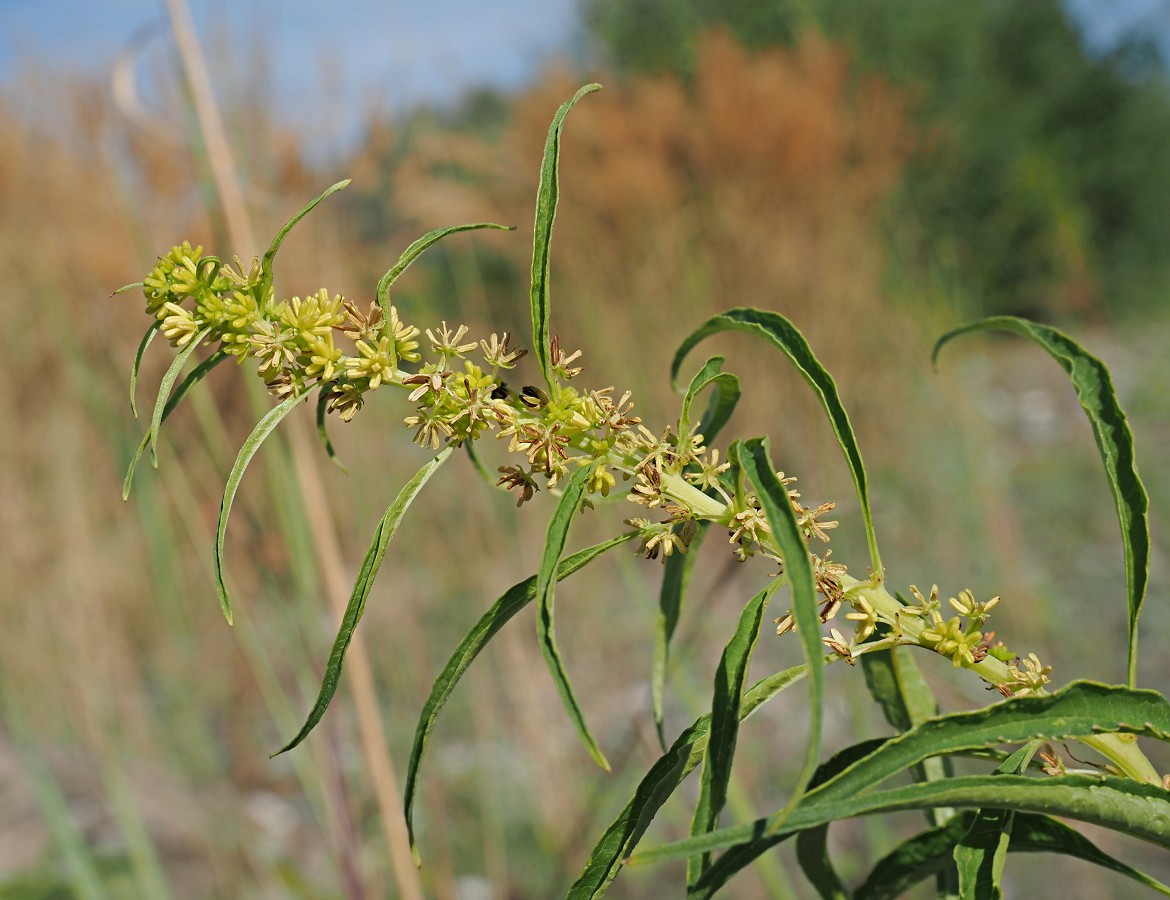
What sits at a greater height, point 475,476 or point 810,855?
point 475,476

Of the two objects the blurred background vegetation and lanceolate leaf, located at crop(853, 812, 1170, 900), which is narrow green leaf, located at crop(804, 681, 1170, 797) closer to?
lanceolate leaf, located at crop(853, 812, 1170, 900)

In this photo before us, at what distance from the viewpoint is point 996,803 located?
19 centimetres

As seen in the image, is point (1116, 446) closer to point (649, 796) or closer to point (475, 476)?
point (649, 796)

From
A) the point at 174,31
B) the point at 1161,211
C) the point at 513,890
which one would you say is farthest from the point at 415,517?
the point at 1161,211

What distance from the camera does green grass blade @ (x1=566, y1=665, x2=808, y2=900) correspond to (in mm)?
221

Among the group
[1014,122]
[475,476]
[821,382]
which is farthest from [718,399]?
[1014,122]

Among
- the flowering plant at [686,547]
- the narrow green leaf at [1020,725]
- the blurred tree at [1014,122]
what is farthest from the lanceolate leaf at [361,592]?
the blurred tree at [1014,122]

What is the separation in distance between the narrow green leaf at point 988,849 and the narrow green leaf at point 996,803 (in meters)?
0.02

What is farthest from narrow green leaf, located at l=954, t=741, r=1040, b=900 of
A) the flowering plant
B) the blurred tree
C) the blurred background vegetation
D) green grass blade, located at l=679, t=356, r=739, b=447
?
the blurred tree

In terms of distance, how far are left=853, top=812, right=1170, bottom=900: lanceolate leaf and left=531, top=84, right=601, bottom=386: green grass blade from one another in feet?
0.54

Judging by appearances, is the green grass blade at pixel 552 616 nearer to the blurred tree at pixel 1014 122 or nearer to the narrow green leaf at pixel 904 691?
the narrow green leaf at pixel 904 691

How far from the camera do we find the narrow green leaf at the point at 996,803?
0.19 meters

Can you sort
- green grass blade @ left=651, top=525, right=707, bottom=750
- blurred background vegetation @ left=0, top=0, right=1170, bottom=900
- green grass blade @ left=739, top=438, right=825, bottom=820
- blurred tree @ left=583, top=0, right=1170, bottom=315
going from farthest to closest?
blurred tree @ left=583, top=0, right=1170, bottom=315 → blurred background vegetation @ left=0, top=0, right=1170, bottom=900 → green grass blade @ left=651, top=525, right=707, bottom=750 → green grass blade @ left=739, top=438, right=825, bottom=820

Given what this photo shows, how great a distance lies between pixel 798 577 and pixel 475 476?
1.29m
